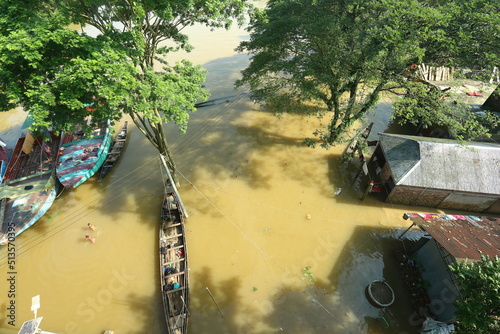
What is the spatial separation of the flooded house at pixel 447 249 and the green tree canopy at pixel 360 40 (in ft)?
24.8

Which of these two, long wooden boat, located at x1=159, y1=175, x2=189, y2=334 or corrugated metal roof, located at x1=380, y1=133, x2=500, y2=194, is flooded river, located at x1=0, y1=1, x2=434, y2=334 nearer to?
long wooden boat, located at x1=159, y1=175, x2=189, y2=334

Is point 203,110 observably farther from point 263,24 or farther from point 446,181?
point 446,181

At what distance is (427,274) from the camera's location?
11211 millimetres

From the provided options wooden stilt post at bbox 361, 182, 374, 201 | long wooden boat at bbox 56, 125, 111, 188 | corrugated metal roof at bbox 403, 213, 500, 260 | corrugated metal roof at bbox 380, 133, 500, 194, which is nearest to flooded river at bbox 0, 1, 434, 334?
wooden stilt post at bbox 361, 182, 374, 201

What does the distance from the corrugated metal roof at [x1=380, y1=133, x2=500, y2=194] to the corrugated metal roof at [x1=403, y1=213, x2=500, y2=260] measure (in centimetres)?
208

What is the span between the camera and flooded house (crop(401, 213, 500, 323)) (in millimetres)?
9359

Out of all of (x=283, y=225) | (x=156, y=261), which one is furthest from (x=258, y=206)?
(x=156, y=261)

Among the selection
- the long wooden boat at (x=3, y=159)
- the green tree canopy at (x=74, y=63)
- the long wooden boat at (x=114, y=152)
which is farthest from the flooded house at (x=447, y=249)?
the long wooden boat at (x=3, y=159)

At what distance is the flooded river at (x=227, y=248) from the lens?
10672mm

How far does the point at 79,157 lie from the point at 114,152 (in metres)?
2.33

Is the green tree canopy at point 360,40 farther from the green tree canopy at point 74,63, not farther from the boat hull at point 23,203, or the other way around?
the boat hull at point 23,203

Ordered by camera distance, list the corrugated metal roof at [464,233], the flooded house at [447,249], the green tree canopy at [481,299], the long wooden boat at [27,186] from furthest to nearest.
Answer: the long wooden boat at [27,186]
the flooded house at [447,249]
the corrugated metal roof at [464,233]
the green tree canopy at [481,299]

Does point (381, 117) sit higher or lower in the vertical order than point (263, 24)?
lower

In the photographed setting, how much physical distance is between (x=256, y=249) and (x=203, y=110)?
15.3m
